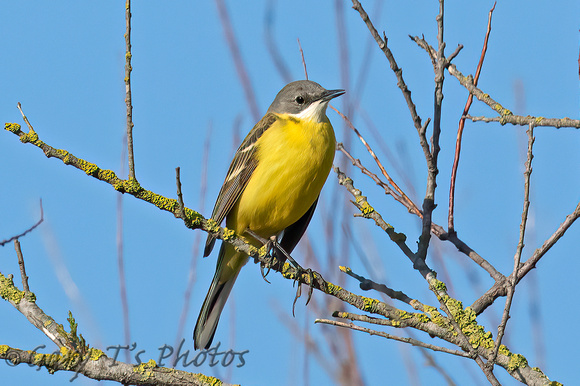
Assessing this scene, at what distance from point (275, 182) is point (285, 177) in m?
0.10

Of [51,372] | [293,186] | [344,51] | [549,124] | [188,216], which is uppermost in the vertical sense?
[344,51]

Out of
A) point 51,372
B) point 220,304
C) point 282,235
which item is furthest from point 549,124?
point 220,304

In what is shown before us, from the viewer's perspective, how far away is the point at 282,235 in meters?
6.48

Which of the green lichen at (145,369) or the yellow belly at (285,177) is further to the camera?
the yellow belly at (285,177)

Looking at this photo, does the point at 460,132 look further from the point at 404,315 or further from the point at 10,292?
the point at 10,292

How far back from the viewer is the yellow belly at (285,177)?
18.4 feet

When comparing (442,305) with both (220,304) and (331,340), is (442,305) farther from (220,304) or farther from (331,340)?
(220,304)

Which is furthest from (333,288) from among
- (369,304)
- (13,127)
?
(13,127)

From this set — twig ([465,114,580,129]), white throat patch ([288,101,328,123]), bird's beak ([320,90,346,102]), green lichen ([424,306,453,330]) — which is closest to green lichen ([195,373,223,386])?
green lichen ([424,306,453,330])

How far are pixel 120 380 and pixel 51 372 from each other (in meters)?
0.36

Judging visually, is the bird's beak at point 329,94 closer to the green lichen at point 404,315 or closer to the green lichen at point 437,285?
the green lichen at point 437,285

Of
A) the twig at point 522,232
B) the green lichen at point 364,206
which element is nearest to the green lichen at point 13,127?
the green lichen at point 364,206

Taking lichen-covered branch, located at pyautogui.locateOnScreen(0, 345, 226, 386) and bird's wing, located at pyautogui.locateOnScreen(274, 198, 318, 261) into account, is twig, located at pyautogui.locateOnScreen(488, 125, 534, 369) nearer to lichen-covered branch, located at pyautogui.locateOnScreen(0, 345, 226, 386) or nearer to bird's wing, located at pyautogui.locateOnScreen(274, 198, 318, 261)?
lichen-covered branch, located at pyautogui.locateOnScreen(0, 345, 226, 386)

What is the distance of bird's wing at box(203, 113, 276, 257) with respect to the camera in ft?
19.6
